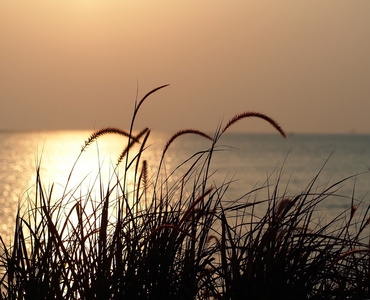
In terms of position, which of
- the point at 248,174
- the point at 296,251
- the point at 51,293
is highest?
the point at 296,251

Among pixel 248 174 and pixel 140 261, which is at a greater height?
pixel 140 261

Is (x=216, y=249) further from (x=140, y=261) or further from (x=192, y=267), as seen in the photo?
(x=140, y=261)

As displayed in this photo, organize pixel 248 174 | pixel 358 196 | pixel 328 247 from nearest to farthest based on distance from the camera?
pixel 328 247 → pixel 358 196 → pixel 248 174

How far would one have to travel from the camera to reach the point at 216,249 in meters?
2.96

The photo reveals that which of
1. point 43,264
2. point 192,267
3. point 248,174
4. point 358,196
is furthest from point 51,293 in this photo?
point 248,174

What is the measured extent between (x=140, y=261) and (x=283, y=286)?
60 centimetres

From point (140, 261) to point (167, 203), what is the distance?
1.28ft

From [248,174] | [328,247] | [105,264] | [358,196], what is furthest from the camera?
[248,174]

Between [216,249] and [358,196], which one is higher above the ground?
[216,249]

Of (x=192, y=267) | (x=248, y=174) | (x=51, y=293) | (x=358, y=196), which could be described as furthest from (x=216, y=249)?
(x=248, y=174)

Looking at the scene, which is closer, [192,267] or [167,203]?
[192,267]

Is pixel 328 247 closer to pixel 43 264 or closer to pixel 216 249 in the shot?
pixel 216 249

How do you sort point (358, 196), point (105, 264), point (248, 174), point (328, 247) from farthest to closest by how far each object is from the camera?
point (248, 174) < point (358, 196) < point (328, 247) < point (105, 264)

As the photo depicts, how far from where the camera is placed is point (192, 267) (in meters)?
2.81
